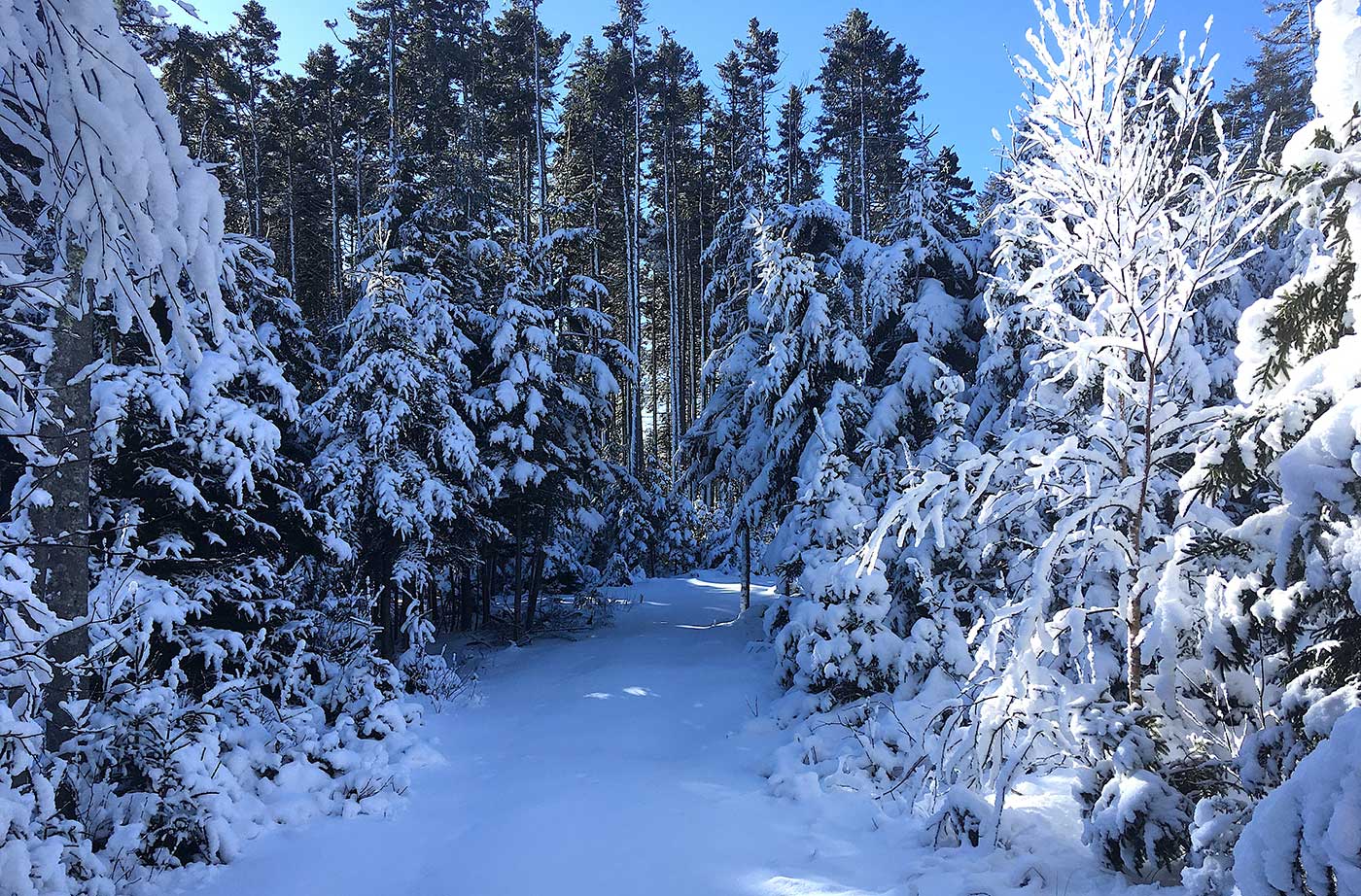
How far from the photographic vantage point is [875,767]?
6.73 metres

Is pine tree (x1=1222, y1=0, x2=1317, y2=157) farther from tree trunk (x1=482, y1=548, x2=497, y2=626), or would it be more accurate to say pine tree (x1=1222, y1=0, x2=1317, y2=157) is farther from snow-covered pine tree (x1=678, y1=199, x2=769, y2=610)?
tree trunk (x1=482, y1=548, x2=497, y2=626)

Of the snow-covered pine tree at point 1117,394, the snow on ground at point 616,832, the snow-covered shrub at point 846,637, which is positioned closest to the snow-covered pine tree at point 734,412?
the snow-covered shrub at point 846,637

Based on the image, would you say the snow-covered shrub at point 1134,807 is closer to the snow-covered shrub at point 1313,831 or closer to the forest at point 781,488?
the forest at point 781,488

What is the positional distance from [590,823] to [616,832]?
1.01 feet

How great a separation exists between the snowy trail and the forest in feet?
0.65

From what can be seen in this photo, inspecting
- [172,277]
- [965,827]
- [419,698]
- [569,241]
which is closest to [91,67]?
[172,277]

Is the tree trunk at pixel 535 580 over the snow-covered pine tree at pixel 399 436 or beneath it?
beneath

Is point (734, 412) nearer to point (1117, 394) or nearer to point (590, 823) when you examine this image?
point (590, 823)

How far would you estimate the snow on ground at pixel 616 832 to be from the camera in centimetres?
489

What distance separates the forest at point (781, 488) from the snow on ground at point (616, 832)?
0.14m

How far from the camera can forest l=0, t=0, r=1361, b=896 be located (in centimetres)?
261

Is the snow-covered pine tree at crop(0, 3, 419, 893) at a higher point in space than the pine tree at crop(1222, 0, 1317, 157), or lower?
lower

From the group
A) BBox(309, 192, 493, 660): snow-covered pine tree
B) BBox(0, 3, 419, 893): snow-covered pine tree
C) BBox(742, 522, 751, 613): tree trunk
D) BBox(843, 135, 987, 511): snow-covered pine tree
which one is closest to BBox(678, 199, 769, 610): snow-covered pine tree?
BBox(742, 522, 751, 613): tree trunk

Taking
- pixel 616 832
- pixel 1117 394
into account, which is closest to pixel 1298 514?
pixel 1117 394
